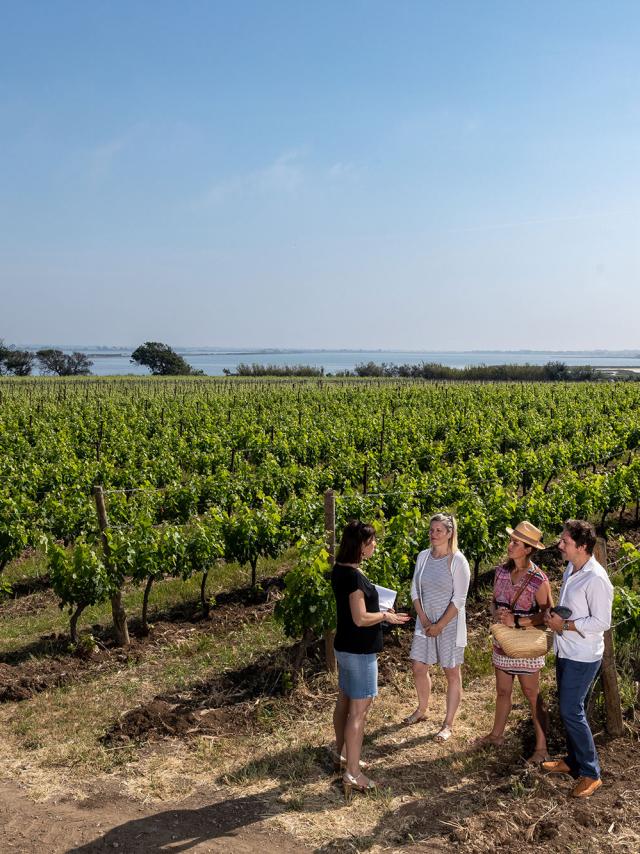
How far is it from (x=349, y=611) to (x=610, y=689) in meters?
2.37

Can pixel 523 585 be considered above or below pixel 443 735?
above

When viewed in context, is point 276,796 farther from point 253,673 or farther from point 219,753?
point 253,673

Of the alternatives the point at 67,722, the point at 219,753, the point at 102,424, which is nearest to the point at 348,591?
the point at 219,753

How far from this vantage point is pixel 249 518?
9695 millimetres

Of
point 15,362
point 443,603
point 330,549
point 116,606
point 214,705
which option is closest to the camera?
point 443,603

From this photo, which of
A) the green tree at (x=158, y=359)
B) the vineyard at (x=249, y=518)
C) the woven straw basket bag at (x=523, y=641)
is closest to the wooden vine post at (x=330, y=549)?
the vineyard at (x=249, y=518)

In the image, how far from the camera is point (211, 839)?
4.45 metres

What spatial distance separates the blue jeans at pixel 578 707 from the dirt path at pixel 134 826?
6.39 ft

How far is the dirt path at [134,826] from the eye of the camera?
438cm

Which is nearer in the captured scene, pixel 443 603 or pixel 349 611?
pixel 349 611

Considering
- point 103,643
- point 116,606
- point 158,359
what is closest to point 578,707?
point 116,606

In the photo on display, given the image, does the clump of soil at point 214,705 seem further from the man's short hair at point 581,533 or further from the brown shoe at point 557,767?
the man's short hair at point 581,533

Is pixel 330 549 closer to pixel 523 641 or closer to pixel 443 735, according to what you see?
pixel 443 735

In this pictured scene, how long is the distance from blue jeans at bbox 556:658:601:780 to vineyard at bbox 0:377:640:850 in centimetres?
173
